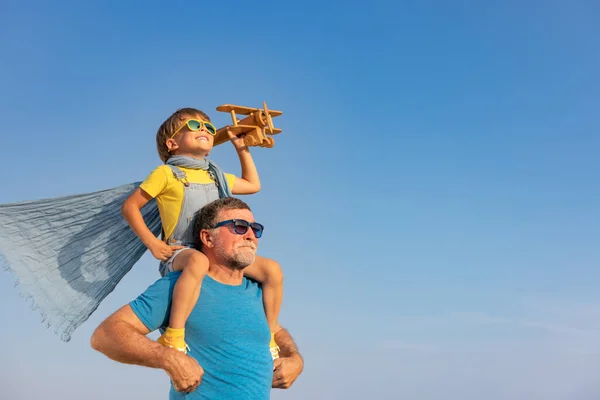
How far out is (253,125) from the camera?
17.0 ft

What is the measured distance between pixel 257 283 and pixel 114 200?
1199 millimetres

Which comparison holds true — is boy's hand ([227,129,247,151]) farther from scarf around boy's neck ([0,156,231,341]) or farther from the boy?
scarf around boy's neck ([0,156,231,341])

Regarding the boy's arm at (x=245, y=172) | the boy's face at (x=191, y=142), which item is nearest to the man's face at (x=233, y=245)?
the boy's face at (x=191, y=142)

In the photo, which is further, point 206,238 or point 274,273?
point 274,273

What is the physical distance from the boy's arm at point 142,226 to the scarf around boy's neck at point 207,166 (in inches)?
12.1

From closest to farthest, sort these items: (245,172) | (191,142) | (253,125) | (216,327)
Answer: (216,327)
(191,142)
(253,125)
(245,172)

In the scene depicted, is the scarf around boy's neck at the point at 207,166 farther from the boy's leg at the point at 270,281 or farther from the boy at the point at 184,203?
the boy's leg at the point at 270,281

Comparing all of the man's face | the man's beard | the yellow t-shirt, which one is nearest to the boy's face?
the yellow t-shirt

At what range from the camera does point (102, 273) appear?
16.8 ft

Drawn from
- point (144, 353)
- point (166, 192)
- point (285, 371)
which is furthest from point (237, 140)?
point (144, 353)

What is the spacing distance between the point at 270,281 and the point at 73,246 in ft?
4.53

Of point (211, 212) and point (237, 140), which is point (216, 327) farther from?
point (237, 140)

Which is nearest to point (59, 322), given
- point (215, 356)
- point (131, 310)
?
point (131, 310)

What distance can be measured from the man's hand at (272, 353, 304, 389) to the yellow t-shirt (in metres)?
1.04
